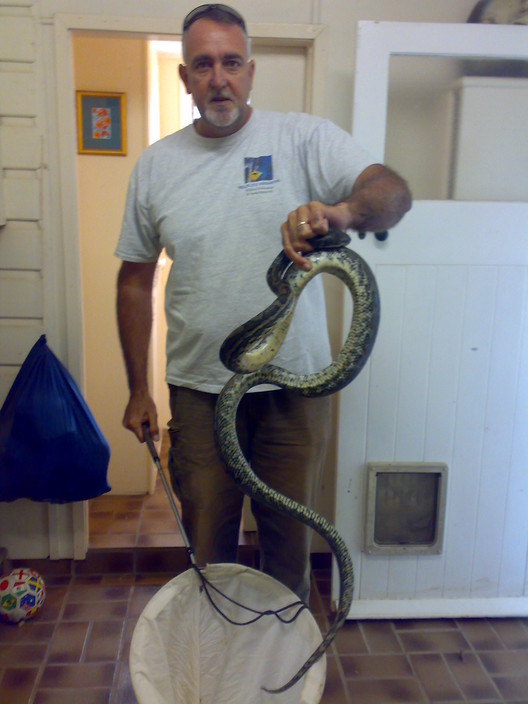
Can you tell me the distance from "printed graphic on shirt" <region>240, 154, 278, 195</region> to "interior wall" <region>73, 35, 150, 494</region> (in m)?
1.64

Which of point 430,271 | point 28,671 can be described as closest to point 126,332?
point 430,271

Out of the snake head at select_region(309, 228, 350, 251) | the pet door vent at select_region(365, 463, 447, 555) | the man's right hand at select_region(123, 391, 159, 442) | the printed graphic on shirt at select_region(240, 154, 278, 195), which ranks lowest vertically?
the pet door vent at select_region(365, 463, 447, 555)

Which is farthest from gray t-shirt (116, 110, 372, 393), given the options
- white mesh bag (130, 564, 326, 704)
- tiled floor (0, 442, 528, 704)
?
tiled floor (0, 442, 528, 704)

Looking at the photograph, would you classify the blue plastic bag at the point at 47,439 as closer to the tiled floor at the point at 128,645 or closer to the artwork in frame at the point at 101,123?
the tiled floor at the point at 128,645

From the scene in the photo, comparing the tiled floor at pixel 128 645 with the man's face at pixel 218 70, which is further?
the tiled floor at pixel 128 645

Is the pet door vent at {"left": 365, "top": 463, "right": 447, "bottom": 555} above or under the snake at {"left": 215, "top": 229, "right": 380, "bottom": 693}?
under

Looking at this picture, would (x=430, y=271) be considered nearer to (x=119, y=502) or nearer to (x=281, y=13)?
(x=281, y=13)

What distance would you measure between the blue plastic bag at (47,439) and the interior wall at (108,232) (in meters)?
0.84

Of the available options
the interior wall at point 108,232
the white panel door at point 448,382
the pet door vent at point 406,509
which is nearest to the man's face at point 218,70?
the white panel door at point 448,382

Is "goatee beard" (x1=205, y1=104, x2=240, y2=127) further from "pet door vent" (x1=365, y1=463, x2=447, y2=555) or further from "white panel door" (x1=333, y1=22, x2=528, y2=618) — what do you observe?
"pet door vent" (x1=365, y1=463, x2=447, y2=555)

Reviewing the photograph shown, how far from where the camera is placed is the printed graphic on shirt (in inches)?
57.1

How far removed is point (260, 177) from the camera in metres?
1.46

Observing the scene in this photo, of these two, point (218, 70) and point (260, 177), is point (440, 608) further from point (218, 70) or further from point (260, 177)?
point (218, 70)

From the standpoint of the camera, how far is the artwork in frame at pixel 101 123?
2871 mm
